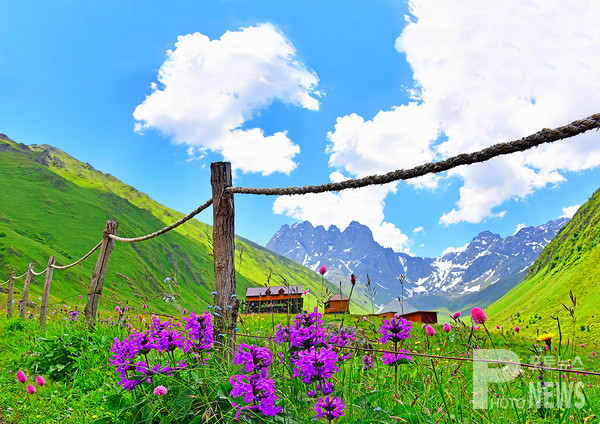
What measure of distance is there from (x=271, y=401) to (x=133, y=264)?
416 feet

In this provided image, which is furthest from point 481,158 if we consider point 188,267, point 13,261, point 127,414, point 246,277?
point 246,277

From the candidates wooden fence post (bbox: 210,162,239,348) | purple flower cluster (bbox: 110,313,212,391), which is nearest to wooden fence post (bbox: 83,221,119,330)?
wooden fence post (bbox: 210,162,239,348)

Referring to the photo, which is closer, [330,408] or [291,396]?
[330,408]

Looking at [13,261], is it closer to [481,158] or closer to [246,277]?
[481,158]

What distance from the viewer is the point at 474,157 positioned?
280 cm

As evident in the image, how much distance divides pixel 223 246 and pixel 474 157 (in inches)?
117

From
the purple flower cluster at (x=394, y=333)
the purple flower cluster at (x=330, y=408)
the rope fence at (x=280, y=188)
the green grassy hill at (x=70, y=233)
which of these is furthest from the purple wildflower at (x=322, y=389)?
the green grassy hill at (x=70, y=233)

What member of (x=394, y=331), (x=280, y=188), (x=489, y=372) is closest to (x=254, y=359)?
(x=394, y=331)

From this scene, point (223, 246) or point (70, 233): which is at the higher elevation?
point (70, 233)

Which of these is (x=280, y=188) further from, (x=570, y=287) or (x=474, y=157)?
(x=570, y=287)

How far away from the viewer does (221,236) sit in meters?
4.64

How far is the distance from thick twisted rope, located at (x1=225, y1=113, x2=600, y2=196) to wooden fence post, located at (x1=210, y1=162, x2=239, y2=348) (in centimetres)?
102

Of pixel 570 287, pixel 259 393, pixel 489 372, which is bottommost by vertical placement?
pixel 489 372

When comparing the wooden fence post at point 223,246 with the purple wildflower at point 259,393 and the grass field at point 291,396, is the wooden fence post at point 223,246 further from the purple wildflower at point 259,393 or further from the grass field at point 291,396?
the purple wildflower at point 259,393
